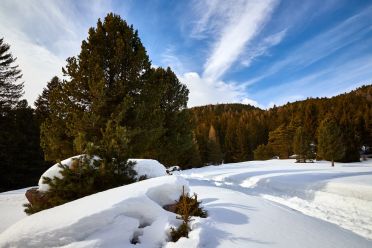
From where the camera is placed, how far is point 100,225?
14.6 feet

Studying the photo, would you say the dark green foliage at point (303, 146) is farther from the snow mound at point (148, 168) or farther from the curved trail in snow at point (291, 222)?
the snow mound at point (148, 168)

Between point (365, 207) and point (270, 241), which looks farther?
point (365, 207)

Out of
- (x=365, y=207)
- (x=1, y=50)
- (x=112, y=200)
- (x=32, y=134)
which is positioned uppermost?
(x=1, y=50)

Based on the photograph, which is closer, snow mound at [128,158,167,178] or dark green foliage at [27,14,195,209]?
snow mound at [128,158,167,178]

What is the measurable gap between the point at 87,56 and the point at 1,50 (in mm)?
19931

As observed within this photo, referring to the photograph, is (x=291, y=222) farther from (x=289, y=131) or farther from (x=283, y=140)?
(x=283, y=140)

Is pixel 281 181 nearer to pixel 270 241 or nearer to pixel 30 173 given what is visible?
pixel 270 241

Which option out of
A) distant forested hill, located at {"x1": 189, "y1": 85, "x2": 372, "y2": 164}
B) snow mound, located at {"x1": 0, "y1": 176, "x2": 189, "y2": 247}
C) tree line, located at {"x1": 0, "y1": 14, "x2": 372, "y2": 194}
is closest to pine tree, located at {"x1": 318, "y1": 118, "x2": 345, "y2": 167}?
tree line, located at {"x1": 0, "y1": 14, "x2": 372, "y2": 194}

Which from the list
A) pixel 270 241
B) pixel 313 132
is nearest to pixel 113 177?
pixel 270 241

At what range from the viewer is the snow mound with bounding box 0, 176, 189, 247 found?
13.6 ft

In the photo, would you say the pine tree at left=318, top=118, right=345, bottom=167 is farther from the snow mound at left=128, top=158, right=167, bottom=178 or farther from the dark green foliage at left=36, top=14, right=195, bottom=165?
the snow mound at left=128, top=158, right=167, bottom=178

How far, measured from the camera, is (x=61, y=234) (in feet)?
13.6

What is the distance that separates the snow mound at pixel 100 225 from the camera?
163 inches

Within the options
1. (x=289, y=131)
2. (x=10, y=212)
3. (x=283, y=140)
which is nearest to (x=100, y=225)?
(x=10, y=212)
